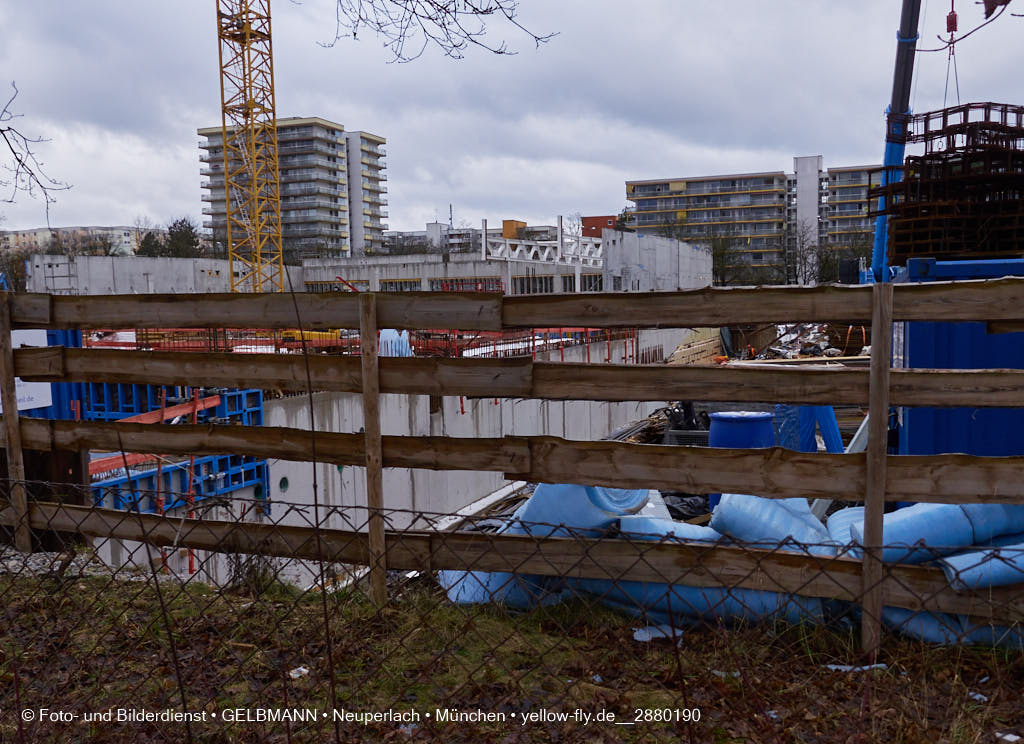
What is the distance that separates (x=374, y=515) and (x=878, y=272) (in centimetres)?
1060

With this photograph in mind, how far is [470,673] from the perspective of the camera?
11.5ft

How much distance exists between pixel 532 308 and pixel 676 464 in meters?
1.03

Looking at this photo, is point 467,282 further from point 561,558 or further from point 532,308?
point 561,558

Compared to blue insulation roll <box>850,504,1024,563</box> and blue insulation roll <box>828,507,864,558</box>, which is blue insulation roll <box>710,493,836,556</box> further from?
blue insulation roll <box>850,504,1024,563</box>

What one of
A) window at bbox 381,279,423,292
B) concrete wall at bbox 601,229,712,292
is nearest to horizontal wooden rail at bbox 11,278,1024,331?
concrete wall at bbox 601,229,712,292

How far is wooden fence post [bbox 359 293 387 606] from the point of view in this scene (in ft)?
13.2

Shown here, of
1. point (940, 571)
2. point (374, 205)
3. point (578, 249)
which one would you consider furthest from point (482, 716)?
point (374, 205)

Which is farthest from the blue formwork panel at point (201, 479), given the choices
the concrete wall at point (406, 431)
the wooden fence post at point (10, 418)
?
the wooden fence post at point (10, 418)

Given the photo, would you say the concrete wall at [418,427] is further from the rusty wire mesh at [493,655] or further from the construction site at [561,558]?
the rusty wire mesh at [493,655]

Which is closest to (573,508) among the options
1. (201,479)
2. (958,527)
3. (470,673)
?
(470,673)

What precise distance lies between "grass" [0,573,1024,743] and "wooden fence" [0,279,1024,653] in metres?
0.28

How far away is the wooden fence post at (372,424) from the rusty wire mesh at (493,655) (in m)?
0.13

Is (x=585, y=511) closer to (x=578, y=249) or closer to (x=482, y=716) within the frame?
(x=482, y=716)

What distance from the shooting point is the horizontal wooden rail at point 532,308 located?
347 cm
